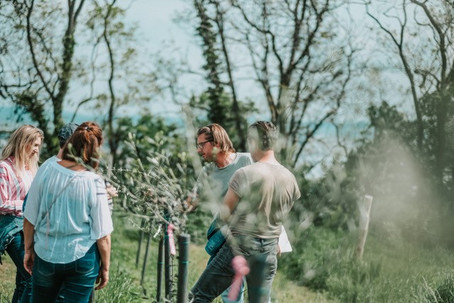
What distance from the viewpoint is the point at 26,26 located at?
1226cm

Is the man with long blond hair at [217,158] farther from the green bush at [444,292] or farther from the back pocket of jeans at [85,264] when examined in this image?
the green bush at [444,292]

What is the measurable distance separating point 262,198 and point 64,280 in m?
1.33

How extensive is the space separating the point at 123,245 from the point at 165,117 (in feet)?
23.2

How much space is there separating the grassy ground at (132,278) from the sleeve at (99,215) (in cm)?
14

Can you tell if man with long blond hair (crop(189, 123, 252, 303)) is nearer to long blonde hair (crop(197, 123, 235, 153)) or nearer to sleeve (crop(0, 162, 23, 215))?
long blonde hair (crop(197, 123, 235, 153))

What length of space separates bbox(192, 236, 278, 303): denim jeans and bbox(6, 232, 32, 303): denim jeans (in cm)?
117

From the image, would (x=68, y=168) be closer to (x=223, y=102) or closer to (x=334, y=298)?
(x=334, y=298)

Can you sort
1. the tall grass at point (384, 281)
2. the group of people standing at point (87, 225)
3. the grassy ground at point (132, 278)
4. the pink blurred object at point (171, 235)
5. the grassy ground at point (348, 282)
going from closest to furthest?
the pink blurred object at point (171, 235), the group of people standing at point (87, 225), the grassy ground at point (132, 278), the grassy ground at point (348, 282), the tall grass at point (384, 281)

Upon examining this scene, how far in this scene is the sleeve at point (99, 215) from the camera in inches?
111

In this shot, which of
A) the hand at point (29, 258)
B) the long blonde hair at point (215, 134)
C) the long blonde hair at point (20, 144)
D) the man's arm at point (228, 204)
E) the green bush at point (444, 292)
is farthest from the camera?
the green bush at point (444, 292)

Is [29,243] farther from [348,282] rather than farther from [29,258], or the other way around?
[348,282]

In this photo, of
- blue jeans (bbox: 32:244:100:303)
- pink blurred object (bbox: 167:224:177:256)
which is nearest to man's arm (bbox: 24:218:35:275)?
blue jeans (bbox: 32:244:100:303)

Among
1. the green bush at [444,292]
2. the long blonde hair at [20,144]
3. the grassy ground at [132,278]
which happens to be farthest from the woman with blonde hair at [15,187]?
the green bush at [444,292]

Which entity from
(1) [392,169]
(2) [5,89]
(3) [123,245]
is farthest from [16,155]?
(1) [392,169]
